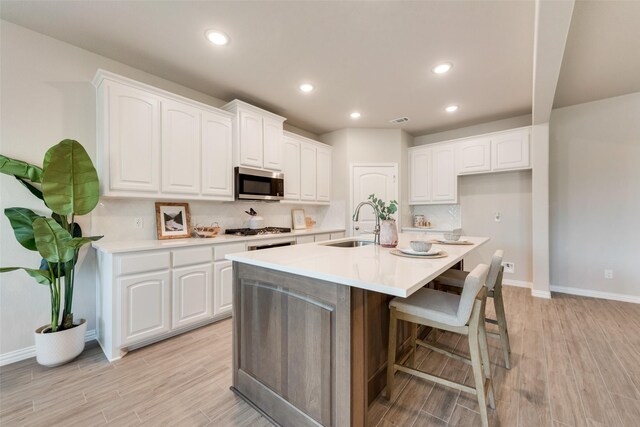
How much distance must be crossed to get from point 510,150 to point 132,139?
4.79 metres

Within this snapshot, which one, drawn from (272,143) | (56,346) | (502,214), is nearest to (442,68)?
(272,143)

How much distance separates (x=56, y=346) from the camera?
6.48 feet

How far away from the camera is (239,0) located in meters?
1.86

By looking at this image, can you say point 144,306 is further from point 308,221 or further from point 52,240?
point 308,221

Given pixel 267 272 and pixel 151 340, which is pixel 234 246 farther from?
pixel 267 272

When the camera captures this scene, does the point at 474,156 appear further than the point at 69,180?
Yes

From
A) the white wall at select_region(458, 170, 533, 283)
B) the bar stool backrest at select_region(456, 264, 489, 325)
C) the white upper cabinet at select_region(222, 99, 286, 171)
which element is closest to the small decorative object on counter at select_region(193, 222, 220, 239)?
the white upper cabinet at select_region(222, 99, 286, 171)

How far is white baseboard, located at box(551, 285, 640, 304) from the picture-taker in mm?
3340

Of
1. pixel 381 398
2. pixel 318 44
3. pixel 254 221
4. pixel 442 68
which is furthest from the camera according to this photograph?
pixel 254 221

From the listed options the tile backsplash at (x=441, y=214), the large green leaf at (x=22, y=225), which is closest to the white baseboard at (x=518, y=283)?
the tile backsplash at (x=441, y=214)

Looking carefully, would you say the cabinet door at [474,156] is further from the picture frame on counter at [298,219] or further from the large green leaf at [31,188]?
the large green leaf at [31,188]

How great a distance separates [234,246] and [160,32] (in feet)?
6.53

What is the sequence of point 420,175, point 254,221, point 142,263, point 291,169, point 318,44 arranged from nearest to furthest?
point 142,263, point 318,44, point 254,221, point 291,169, point 420,175

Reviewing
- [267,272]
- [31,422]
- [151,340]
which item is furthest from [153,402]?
[267,272]
